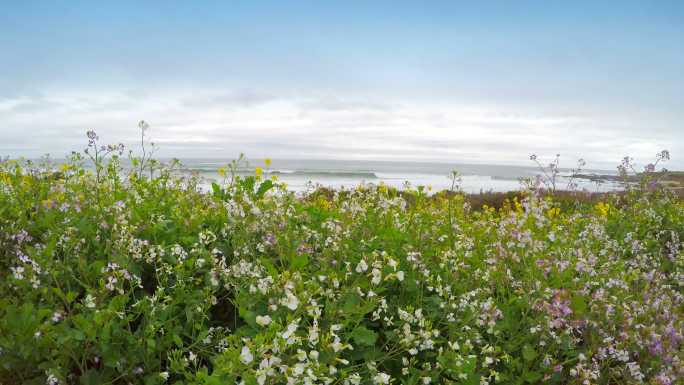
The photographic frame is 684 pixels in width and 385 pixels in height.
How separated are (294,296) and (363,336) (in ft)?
2.27

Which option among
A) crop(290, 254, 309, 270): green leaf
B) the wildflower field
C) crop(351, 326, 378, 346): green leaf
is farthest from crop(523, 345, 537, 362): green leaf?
crop(290, 254, 309, 270): green leaf

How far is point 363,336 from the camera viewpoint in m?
3.01

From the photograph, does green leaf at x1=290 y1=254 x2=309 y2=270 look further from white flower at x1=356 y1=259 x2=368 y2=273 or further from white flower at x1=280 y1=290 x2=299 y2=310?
white flower at x1=280 y1=290 x2=299 y2=310

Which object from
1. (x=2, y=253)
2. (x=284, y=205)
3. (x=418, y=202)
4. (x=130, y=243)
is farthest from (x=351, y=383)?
(x=2, y=253)

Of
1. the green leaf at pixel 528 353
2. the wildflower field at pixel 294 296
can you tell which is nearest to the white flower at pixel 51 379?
the wildflower field at pixel 294 296

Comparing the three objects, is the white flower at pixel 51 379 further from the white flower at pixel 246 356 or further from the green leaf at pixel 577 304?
the green leaf at pixel 577 304

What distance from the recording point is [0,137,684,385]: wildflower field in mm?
3002

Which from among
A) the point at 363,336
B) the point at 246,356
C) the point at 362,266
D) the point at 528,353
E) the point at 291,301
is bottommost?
the point at 528,353

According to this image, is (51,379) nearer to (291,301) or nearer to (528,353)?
(291,301)

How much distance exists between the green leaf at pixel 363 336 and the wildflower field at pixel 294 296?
0.01 metres

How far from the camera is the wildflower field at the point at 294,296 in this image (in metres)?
3.00

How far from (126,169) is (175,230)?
7.18 ft

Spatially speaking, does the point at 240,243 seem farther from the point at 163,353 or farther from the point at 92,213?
the point at 92,213

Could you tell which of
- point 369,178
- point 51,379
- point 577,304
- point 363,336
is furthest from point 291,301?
point 369,178
